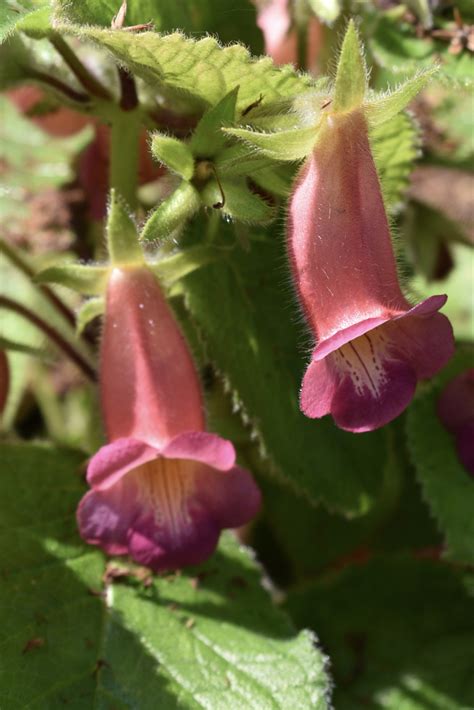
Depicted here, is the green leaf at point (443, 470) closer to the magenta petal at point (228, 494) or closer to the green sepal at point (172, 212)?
Answer: the magenta petal at point (228, 494)

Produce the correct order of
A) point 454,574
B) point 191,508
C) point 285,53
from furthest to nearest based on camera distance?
point 285,53 → point 454,574 → point 191,508

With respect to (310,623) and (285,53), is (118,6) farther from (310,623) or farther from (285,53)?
(310,623)

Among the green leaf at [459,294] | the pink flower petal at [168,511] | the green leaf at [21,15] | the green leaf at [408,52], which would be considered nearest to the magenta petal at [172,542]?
the pink flower petal at [168,511]

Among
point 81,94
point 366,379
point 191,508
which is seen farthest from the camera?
point 81,94

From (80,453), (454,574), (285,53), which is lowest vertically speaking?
(454,574)

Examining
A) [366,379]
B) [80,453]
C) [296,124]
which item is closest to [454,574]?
[80,453]

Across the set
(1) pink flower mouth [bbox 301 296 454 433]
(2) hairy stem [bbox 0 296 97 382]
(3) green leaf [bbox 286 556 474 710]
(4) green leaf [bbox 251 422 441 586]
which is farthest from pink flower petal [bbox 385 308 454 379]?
(4) green leaf [bbox 251 422 441 586]

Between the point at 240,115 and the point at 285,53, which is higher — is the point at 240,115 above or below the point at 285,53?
below
